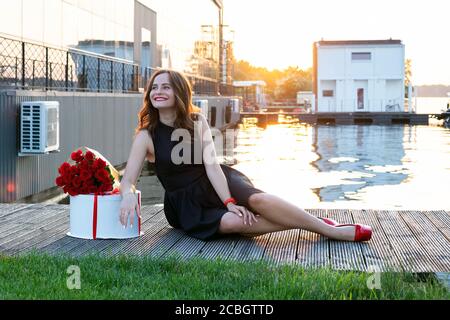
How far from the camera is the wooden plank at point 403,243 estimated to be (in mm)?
5719

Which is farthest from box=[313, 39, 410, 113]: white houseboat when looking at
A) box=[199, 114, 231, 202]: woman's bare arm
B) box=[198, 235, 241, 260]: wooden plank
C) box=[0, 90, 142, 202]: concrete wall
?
box=[198, 235, 241, 260]: wooden plank

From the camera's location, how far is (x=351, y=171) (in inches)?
770

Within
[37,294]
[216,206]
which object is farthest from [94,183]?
[37,294]

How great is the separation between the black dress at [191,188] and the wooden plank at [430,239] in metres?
1.42

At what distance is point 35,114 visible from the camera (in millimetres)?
12016

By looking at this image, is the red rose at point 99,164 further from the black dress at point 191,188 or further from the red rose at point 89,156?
the black dress at point 191,188

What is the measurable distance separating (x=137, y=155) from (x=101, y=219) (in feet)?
1.96

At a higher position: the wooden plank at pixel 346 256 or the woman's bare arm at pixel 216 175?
the woman's bare arm at pixel 216 175

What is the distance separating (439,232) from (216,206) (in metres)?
1.92

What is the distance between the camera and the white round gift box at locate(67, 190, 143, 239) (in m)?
6.86

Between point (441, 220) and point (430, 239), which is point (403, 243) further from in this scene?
point (441, 220)

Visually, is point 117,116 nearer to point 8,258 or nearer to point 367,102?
point 8,258

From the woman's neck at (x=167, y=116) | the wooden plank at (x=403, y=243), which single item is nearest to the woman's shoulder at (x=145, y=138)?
the woman's neck at (x=167, y=116)
